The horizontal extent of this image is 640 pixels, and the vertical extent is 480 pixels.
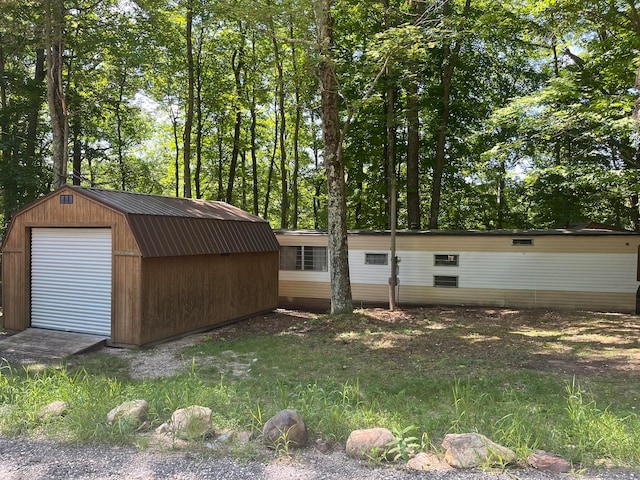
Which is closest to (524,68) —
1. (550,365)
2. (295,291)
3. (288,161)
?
(288,161)

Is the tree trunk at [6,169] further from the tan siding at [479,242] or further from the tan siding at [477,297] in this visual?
the tan siding at [477,297]

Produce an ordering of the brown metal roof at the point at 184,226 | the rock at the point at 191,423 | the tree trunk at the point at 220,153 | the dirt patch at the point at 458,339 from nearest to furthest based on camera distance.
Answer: the rock at the point at 191,423
the dirt patch at the point at 458,339
the brown metal roof at the point at 184,226
the tree trunk at the point at 220,153

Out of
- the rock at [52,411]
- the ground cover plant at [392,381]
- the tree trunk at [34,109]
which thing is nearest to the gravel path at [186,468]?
the ground cover plant at [392,381]

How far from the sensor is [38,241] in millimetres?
9258

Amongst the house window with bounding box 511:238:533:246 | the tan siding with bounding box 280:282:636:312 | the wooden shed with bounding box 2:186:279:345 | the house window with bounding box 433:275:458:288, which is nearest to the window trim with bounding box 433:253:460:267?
the house window with bounding box 433:275:458:288

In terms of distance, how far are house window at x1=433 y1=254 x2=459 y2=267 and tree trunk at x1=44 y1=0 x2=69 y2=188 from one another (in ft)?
32.4

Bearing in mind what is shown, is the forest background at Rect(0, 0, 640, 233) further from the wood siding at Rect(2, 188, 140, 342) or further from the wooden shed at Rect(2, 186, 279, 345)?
the wooden shed at Rect(2, 186, 279, 345)

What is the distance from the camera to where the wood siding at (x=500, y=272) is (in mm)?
11195

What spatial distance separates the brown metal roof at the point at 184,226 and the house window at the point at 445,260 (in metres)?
4.25

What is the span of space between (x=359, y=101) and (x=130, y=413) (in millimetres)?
8010

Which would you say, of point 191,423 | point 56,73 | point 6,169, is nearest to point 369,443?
point 191,423

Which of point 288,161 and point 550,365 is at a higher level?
point 288,161

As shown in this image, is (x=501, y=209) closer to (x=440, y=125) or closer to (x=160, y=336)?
(x=440, y=125)

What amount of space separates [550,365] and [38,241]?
9295mm
